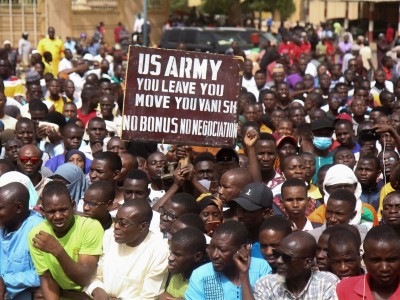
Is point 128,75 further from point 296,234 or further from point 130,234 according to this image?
point 296,234

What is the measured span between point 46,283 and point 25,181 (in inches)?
61.8

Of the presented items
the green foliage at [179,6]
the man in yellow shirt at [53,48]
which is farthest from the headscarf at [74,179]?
the green foliage at [179,6]

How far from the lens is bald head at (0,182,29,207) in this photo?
6.66m

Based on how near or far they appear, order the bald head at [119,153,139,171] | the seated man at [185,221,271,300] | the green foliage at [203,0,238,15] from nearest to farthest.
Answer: the seated man at [185,221,271,300], the bald head at [119,153,139,171], the green foliage at [203,0,238,15]

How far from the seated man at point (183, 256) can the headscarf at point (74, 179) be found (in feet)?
7.36

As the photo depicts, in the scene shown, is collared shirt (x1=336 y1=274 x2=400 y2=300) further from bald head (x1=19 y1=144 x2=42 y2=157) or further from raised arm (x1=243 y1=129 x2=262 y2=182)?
bald head (x1=19 y1=144 x2=42 y2=157)

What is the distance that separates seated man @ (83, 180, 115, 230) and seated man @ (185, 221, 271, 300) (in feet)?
4.12

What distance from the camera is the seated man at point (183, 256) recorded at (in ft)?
20.3

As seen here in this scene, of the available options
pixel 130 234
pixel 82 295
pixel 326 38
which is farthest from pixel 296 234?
pixel 326 38

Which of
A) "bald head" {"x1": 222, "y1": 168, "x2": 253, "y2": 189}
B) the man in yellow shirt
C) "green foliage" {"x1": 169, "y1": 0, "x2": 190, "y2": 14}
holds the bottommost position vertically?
"bald head" {"x1": 222, "y1": 168, "x2": 253, "y2": 189}

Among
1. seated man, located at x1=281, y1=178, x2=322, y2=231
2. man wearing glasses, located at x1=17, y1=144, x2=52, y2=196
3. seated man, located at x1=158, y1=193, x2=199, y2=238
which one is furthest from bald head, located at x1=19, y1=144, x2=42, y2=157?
seated man, located at x1=281, y1=178, x2=322, y2=231

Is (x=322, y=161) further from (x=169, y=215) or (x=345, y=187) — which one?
(x=169, y=215)

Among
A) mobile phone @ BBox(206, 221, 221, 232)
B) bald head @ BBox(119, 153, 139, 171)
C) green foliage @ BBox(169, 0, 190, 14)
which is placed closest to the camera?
mobile phone @ BBox(206, 221, 221, 232)

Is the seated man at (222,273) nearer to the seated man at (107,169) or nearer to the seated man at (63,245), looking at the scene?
the seated man at (63,245)
